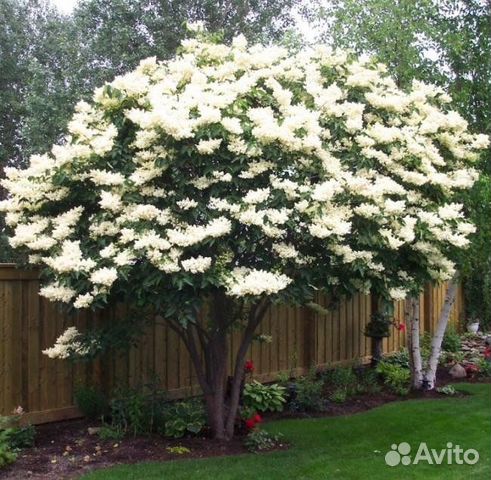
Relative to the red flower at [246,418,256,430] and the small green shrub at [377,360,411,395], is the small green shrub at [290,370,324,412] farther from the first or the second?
the small green shrub at [377,360,411,395]

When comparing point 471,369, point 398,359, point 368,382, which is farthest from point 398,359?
point 368,382

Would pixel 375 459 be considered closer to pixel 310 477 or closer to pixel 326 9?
pixel 310 477

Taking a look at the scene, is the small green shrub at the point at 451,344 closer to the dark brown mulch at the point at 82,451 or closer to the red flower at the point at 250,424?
the red flower at the point at 250,424

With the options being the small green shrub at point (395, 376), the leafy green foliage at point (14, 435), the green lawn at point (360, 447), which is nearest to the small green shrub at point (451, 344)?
the small green shrub at point (395, 376)

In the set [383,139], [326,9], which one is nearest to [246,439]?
[383,139]

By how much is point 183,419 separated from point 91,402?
35.2 inches

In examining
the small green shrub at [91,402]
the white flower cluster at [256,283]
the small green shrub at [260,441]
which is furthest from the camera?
the small green shrub at [91,402]

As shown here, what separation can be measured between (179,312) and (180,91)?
2027 mm

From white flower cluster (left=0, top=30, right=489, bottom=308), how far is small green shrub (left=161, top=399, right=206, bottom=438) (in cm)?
166

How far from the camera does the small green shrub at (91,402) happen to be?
6379 mm

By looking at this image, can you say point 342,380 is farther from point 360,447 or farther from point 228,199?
point 228,199

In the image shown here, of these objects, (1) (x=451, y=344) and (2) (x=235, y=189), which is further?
(1) (x=451, y=344)

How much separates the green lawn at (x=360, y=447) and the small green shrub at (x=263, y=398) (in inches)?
13.9

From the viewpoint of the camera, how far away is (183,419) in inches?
247
